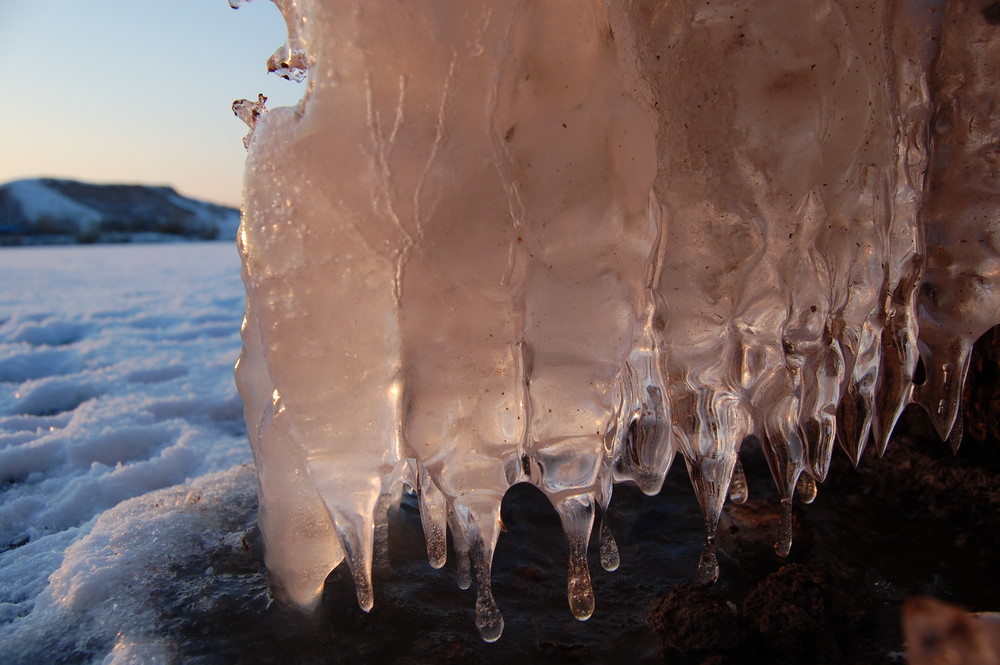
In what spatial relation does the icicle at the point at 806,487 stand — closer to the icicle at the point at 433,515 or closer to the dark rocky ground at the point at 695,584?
the dark rocky ground at the point at 695,584

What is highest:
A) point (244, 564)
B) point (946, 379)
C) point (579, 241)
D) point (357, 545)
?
point (579, 241)

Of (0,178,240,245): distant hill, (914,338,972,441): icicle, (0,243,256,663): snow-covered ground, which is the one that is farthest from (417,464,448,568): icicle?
(0,178,240,245): distant hill

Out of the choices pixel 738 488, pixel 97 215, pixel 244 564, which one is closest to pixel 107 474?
pixel 244 564

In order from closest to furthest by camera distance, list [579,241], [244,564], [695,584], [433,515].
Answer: [579,241] < [433,515] < [695,584] < [244,564]

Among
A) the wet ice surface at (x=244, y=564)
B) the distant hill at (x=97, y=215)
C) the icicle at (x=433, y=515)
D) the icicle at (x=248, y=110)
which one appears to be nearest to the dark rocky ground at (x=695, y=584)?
the wet ice surface at (x=244, y=564)

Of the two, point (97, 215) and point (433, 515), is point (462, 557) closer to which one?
point (433, 515)

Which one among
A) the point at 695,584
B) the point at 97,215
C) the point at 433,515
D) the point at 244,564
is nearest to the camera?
the point at 433,515

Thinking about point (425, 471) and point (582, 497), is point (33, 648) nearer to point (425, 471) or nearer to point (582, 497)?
point (425, 471)
